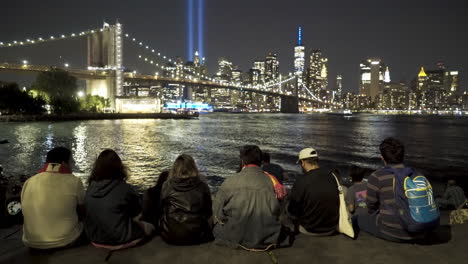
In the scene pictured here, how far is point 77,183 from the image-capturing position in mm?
3734

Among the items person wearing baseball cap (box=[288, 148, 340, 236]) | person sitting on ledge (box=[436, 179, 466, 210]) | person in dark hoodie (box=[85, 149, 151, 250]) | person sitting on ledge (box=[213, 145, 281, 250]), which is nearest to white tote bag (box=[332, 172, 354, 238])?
person wearing baseball cap (box=[288, 148, 340, 236])

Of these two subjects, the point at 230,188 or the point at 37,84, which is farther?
the point at 37,84

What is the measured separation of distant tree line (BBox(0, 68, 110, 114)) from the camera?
59406 mm

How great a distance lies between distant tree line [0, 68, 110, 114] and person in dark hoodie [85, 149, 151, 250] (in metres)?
65.1

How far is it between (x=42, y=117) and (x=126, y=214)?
67961 millimetres

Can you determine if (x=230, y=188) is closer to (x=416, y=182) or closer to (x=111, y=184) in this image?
(x=111, y=184)

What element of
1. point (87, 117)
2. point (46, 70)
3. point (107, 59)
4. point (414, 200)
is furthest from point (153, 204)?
point (107, 59)

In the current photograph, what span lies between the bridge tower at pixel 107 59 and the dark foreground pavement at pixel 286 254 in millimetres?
84345

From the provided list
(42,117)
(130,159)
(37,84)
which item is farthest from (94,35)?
(130,159)

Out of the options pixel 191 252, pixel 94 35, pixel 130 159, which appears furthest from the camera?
pixel 94 35

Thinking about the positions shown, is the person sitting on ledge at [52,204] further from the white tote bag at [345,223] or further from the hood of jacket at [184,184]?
the white tote bag at [345,223]

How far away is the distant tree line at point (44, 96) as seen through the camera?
5941 centimetres

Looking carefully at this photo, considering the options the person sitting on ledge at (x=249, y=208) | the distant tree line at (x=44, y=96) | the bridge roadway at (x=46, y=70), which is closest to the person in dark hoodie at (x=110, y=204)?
the person sitting on ledge at (x=249, y=208)

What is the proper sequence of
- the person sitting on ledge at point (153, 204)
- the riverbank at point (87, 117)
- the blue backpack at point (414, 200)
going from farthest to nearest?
1. the riverbank at point (87, 117)
2. the person sitting on ledge at point (153, 204)
3. the blue backpack at point (414, 200)
